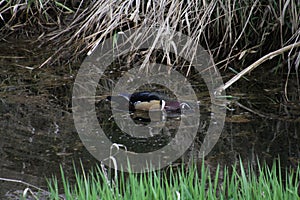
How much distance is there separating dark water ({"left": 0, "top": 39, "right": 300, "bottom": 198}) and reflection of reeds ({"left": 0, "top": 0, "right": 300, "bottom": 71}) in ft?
0.89

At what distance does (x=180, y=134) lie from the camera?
3.64 meters

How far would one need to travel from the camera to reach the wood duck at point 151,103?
394 centimetres

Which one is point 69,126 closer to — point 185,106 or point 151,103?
point 151,103

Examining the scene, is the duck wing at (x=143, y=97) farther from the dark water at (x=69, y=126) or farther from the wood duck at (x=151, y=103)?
the dark water at (x=69, y=126)

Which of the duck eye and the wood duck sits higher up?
the wood duck

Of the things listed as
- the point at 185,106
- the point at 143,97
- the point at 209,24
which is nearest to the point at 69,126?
the point at 143,97

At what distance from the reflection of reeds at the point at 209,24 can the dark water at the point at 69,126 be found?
271 mm

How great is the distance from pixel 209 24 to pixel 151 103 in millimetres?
1111

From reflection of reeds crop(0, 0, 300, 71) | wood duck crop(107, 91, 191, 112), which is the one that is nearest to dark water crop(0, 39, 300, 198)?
wood duck crop(107, 91, 191, 112)

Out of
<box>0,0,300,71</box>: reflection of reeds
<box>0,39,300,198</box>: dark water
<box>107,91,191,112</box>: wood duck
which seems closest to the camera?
<box>0,39,300,198</box>: dark water

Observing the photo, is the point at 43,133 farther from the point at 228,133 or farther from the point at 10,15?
the point at 10,15

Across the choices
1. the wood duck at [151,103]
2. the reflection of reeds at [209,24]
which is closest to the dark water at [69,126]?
the wood duck at [151,103]

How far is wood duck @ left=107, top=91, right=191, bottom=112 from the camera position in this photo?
3941mm

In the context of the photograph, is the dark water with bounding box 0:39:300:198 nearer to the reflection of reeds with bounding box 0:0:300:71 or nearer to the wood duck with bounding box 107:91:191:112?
the wood duck with bounding box 107:91:191:112
